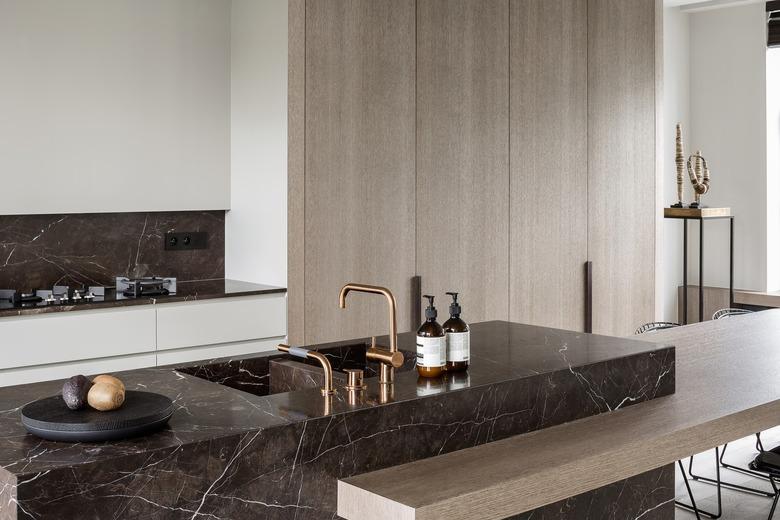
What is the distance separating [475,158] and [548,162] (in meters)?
0.57

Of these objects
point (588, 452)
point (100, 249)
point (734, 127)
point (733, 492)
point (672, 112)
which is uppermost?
point (672, 112)

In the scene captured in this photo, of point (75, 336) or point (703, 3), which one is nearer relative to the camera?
point (75, 336)

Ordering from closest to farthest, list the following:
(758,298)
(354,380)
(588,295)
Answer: (354,380), (588,295), (758,298)

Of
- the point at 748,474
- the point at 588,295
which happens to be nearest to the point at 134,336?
the point at 588,295

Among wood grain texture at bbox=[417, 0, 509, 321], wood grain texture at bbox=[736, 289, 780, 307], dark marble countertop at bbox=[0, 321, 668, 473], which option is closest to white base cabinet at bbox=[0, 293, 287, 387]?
wood grain texture at bbox=[417, 0, 509, 321]

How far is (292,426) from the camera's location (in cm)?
187

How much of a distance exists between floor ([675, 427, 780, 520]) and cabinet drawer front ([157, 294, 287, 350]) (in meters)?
2.02

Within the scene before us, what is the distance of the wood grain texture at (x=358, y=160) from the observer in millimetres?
4152

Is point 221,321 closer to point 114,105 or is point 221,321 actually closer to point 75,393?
point 114,105

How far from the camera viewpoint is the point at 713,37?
7.01 metres

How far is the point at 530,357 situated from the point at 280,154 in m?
1.94

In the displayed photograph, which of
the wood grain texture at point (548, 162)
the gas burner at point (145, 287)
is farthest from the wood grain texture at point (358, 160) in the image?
the wood grain texture at point (548, 162)

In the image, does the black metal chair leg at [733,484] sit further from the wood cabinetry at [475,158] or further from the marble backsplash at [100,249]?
the marble backsplash at [100,249]

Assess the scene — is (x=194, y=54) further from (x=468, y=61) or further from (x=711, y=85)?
(x=711, y=85)
